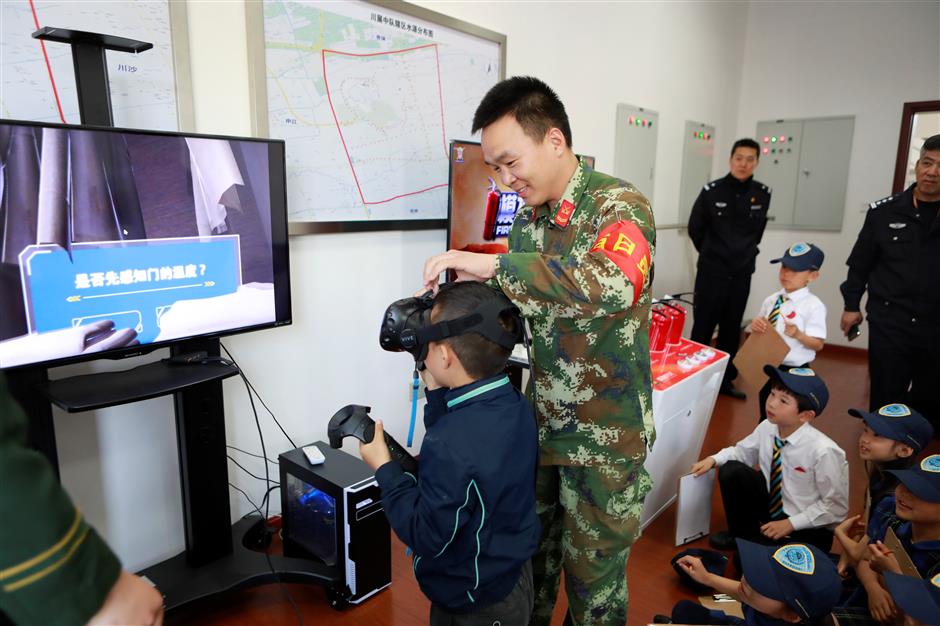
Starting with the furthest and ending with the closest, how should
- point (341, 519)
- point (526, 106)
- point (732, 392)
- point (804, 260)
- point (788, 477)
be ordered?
1. point (732, 392)
2. point (804, 260)
3. point (788, 477)
4. point (341, 519)
5. point (526, 106)

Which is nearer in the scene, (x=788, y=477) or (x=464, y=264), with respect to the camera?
(x=464, y=264)

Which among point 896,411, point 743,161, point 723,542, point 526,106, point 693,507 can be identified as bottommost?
point 723,542

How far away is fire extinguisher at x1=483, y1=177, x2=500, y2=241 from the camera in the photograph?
2900 mm

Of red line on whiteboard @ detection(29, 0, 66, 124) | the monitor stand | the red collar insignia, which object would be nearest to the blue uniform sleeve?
the red collar insignia

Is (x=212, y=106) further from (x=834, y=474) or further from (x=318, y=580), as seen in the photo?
(x=834, y=474)

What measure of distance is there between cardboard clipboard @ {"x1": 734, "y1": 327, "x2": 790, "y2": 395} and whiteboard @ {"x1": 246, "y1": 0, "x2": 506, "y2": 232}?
1.72m

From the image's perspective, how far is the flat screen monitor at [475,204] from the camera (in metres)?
2.71

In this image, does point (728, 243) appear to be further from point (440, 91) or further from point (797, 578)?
Result: point (797, 578)

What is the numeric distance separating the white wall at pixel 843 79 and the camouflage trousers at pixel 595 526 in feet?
17.8

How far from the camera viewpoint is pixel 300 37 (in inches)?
90.1

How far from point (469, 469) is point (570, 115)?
3224 mm

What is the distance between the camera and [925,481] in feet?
5.32

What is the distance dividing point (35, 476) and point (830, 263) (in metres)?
6.59

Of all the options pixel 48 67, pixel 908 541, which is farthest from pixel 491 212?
pixel 908 541
